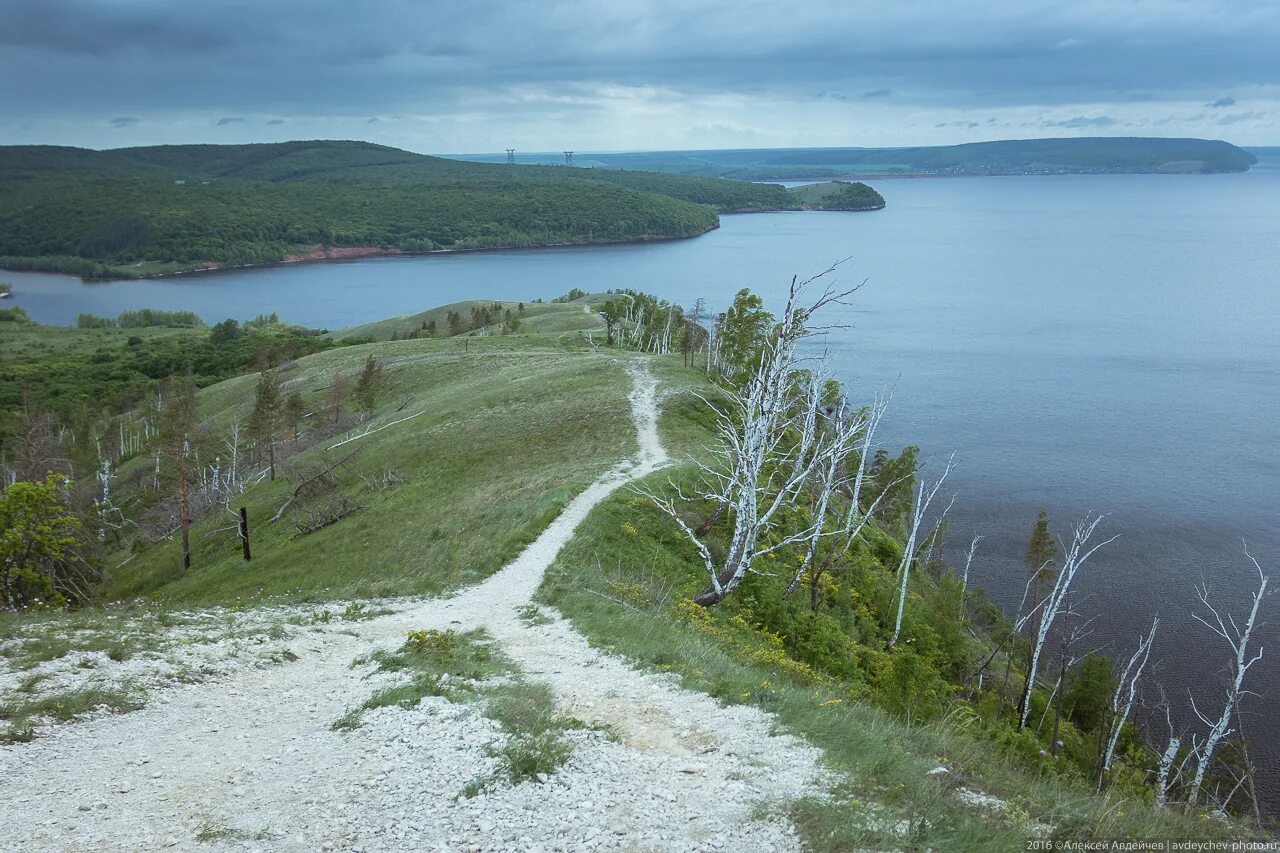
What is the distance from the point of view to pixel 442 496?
114ft

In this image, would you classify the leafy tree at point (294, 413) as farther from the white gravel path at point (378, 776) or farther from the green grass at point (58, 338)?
the green grass at point (58, 338)

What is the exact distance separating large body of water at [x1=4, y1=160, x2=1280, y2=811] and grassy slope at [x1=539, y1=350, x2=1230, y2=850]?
77.1 feet

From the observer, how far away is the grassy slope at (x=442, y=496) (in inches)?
1074

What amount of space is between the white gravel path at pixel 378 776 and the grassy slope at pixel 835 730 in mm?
657

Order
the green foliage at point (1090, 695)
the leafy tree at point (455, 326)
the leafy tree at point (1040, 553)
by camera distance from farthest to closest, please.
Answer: the leafy tree at point (455, 326) → the leafy tree at point (1040, 553) → the green foliage at point (1090, 695)

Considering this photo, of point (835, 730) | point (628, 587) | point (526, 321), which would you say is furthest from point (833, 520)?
point (526, 321)

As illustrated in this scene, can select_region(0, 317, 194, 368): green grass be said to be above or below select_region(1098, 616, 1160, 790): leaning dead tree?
above

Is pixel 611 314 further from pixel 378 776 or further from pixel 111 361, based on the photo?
pixel 111 361

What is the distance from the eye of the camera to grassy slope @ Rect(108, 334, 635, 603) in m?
27.3

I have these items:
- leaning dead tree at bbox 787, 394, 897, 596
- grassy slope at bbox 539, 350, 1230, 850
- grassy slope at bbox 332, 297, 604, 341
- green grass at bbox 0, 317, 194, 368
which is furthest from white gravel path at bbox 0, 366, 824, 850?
green grass at bbox 0, 317, 194, 368

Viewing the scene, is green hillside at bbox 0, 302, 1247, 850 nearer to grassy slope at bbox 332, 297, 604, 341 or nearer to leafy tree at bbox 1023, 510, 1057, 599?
leafy tree at bbox 1023, 510, 1057, 599

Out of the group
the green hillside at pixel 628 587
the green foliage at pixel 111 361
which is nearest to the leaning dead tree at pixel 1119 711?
the green hillside at pixel 628 587

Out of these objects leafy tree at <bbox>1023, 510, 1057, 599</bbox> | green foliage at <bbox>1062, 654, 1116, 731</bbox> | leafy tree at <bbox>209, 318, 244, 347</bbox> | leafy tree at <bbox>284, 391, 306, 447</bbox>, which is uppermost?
leafy tree at <bbox>209, 318, 244, 347</bbox>

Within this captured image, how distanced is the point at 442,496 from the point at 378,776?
23828mm
